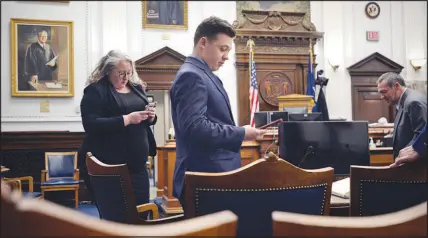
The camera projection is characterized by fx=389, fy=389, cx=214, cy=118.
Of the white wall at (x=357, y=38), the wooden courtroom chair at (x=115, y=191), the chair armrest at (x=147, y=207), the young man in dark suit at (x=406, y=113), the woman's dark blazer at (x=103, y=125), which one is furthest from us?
the white wall at (x=357, y=38)

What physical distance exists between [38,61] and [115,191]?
6.99 m

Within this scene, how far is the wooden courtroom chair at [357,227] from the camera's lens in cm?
57

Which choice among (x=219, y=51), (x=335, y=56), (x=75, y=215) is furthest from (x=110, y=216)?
(x=335, y=56)

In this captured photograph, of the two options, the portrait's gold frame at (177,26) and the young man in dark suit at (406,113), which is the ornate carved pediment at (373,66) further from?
the young man in dark suit at (406,113)

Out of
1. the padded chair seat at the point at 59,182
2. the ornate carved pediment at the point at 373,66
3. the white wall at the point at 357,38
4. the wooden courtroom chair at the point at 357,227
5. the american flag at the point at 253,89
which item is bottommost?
the padded chair seat at the point at 59,182

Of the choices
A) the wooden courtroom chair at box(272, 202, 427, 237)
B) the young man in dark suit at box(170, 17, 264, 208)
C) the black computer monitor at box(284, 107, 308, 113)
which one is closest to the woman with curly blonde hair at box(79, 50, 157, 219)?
the young man in dark suit at box(170, 17, 264, 208)

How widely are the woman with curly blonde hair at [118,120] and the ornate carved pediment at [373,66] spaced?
7.91m

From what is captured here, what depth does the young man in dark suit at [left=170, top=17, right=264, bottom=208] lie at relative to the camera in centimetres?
176

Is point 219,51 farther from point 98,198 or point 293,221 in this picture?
point 293,221

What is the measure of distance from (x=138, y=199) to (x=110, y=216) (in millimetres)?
620

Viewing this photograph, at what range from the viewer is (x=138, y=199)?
7.66ft

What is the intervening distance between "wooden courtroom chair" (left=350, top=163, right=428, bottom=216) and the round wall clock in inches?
372

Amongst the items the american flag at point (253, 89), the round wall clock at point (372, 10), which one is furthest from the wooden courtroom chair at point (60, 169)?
the round wall clock at point (372, 10)

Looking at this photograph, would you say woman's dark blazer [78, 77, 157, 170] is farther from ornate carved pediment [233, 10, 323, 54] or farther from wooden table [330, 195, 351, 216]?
ornate carved pediment [233, 10, 323, 54]
